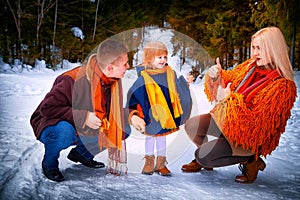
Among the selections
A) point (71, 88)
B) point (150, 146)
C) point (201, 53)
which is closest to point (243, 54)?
point (201, 53)

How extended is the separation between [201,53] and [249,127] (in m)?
0.31

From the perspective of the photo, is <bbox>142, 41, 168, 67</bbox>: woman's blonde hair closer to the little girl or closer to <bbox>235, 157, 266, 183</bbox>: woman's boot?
the little girl

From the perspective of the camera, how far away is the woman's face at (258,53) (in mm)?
659

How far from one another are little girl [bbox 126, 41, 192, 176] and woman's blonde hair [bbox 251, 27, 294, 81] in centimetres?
23

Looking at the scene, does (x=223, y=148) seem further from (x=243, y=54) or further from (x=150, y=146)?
(x=243, y=54)

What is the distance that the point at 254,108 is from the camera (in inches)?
26.1

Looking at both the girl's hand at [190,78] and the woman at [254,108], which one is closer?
the woman at [254,108]

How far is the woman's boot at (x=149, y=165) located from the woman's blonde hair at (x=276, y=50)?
39 cm

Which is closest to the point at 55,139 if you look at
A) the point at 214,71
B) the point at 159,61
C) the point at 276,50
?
the point at 159,61

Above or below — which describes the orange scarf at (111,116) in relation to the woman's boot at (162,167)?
above

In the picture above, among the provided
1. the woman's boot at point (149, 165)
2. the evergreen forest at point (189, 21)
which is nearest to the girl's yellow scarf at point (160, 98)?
the woman's boot at point (149, 165)

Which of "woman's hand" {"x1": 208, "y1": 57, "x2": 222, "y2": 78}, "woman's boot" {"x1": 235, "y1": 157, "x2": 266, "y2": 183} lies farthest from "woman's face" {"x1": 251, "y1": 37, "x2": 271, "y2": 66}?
"woman's boot" {"x1": 235, "y1": 157, "x2": 266, "y2": 183}

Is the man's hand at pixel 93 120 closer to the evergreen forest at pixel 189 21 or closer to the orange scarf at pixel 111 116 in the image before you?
the orange scarf at pixel 111 116

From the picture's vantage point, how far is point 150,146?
2.58 feet
